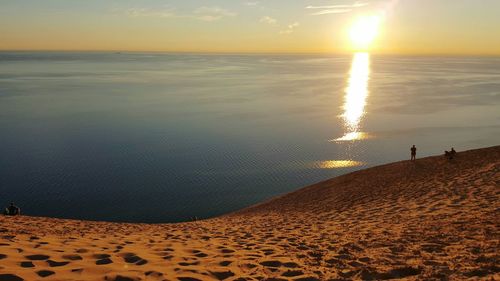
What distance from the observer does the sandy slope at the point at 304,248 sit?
246 inches

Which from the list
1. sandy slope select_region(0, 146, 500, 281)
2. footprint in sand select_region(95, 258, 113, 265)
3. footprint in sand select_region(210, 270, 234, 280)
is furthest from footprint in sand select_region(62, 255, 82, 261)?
footprint in sand select_region(210, 270, 234, 280)

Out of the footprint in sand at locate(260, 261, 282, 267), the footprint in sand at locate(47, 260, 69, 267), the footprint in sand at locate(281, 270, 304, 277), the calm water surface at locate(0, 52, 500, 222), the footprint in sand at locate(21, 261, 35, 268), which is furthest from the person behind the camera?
the calm water surface at locate(0, 52, 500, 222)

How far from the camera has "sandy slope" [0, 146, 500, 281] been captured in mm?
6242

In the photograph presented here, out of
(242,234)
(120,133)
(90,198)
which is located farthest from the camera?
(120,133)

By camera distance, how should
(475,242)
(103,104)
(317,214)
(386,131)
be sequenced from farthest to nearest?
(103,104) → (386,131) → (317,214) → (475,242)

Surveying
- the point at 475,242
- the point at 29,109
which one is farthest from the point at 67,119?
the point at 475,242

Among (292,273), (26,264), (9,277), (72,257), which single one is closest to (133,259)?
(72,257)

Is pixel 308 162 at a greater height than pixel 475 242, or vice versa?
pixel 475 242

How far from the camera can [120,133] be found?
44875mm

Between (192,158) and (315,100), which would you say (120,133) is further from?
(315,100)

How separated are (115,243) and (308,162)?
29796 millimetres

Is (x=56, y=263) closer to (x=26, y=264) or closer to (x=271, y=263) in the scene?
(x=26, y=264)

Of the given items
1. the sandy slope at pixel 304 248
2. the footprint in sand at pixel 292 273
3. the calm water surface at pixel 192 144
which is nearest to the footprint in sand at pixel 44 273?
the sandy slope at pixel 304 248

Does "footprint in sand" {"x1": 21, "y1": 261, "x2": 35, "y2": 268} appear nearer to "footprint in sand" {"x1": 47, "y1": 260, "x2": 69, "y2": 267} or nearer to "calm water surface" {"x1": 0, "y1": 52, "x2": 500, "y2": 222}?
"footprint in sand" {"x1": 47, "y1": 260, "x2": 69, "y2": 267}
